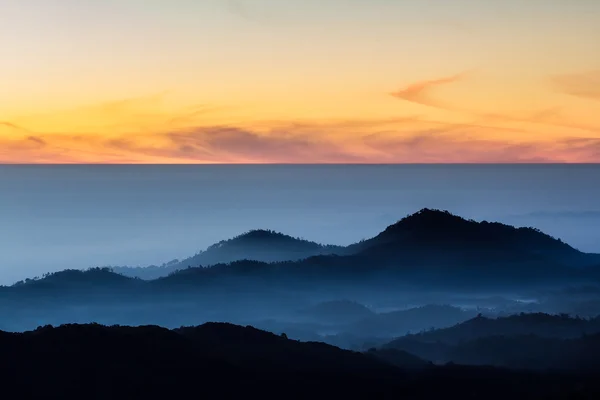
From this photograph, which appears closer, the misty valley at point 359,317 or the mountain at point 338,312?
the misty valley at point 359,317

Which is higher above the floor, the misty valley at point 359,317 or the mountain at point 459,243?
the mountain at point 459,243

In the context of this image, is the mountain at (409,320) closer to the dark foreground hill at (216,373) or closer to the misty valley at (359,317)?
the misty valley at (359,317)

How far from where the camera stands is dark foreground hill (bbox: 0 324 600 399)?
2547 inches

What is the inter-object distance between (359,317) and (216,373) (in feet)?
257

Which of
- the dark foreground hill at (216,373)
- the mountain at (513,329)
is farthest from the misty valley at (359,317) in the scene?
the mountain at (513,329)

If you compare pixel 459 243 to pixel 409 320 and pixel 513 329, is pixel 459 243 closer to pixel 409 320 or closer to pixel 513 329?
pixel 409 320

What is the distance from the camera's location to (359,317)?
144 meters

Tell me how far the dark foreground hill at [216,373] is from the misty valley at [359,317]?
0.18m

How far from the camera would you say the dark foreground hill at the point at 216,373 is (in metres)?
64.7

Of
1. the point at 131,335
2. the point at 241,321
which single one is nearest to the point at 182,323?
the point at 241,321

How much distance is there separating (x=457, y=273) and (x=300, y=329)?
151 ft

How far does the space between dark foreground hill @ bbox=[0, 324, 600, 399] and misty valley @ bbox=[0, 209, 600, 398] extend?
0.18 m

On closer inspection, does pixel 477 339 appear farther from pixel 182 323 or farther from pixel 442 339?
pixel 182 323

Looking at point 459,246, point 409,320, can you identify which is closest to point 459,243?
point 459,246
